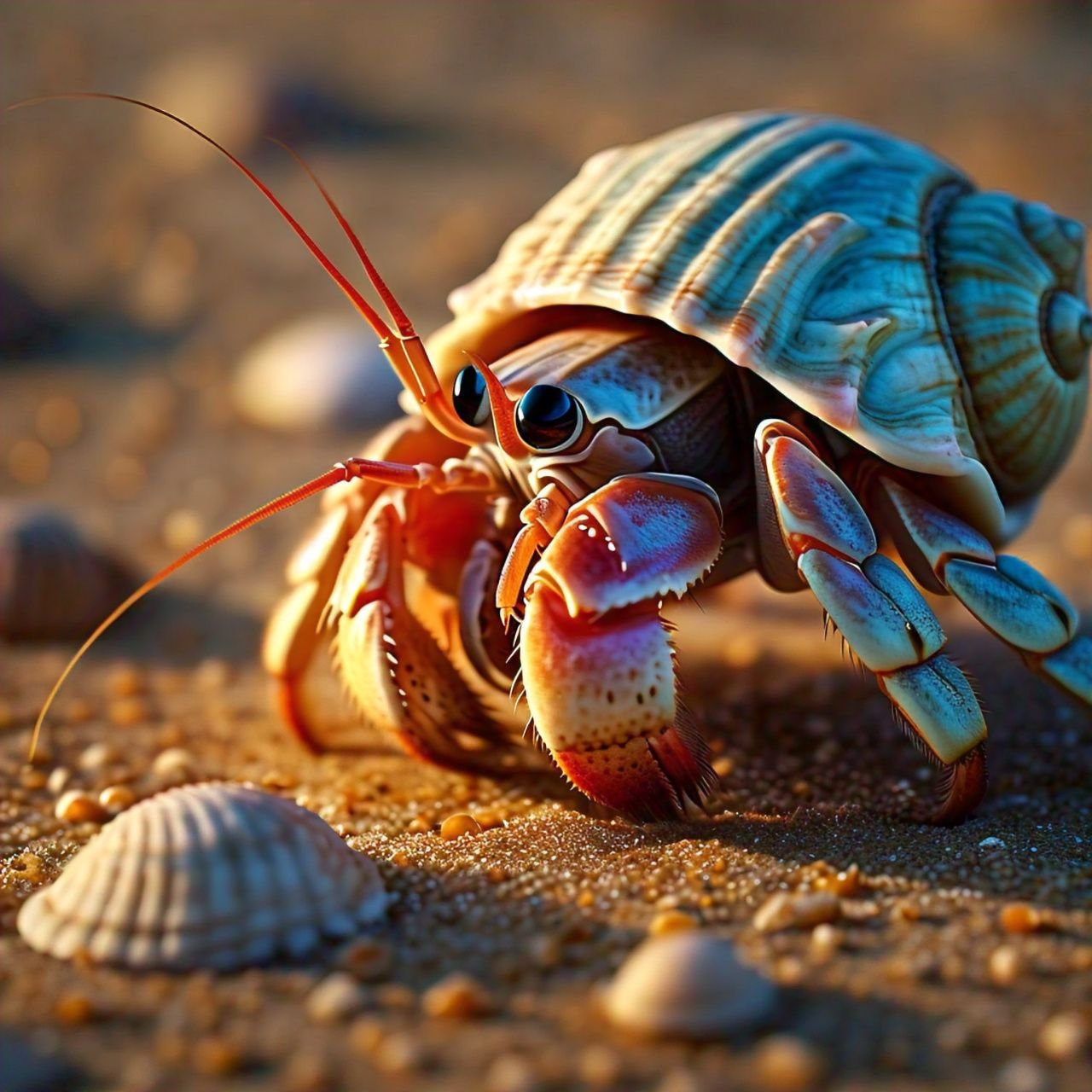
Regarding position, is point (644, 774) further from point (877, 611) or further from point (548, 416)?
point (548, 416)

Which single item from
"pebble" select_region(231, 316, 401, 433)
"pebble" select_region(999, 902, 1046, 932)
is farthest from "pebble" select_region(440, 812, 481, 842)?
"pebble" select_region(231, 316, 401, 433)

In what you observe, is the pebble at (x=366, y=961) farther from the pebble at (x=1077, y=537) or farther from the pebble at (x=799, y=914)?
the pebble at (x=1077, y=537)

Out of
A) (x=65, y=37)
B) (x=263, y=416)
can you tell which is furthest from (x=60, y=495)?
(x=65, y=37)

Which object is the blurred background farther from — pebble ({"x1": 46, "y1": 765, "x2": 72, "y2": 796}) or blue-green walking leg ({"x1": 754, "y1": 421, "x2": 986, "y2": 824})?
blue-green walking leg ({"x1": 754, "y1": 421, "x2": 986, "y2": 824})

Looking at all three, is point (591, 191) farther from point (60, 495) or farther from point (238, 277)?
point (238, 277)

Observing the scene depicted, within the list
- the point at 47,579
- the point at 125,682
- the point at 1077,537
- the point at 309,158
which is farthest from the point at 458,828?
the point at 309,158

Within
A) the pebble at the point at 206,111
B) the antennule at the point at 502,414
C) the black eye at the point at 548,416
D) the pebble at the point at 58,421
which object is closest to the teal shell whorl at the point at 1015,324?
the black eye at the point at 548,416
